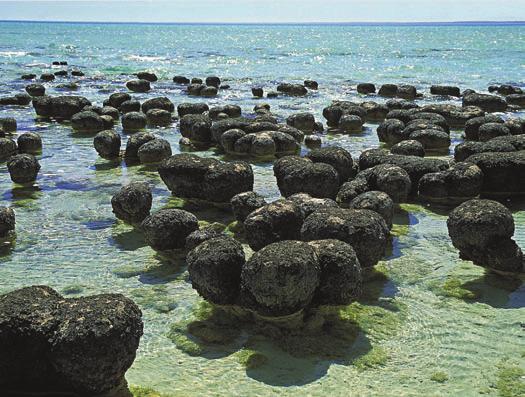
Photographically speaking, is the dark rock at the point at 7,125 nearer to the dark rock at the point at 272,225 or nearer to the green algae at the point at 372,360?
the dark rock at the point at 272,225

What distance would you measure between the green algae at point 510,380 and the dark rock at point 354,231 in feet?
6.30

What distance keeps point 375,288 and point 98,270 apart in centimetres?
324

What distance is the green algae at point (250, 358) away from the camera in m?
5.43

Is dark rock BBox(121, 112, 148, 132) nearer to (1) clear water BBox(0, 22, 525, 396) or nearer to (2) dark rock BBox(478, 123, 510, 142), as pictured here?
(1) clear water BBox(0, 22, 525, 396)

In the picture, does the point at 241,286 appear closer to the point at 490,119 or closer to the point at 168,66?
the point at 490,119

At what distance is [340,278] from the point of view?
603 centimetres

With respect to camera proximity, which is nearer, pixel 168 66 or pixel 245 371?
pixel 245 371

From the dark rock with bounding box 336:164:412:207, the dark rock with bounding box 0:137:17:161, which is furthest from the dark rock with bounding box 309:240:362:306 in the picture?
the dark rock with bounding box 0:137:17:161

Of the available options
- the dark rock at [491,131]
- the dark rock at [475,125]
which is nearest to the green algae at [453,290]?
the dark rock at [491,131]

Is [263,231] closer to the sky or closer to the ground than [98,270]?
closer to the sky

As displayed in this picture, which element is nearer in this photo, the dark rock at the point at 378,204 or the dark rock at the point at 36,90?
the dark rock at the point at 378,204

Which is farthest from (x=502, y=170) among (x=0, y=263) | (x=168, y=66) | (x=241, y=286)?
(x=168, y=66)

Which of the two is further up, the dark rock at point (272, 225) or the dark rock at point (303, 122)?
the dark rock at point (272, 225)

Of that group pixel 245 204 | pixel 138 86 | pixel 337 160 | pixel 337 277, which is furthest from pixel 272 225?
pixel 138 86
